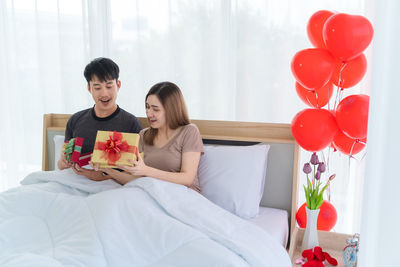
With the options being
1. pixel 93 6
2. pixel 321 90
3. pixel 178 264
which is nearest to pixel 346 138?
pixel 321 90

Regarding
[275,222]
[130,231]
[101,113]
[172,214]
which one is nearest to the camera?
[130,231]

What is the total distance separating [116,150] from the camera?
5.42ft

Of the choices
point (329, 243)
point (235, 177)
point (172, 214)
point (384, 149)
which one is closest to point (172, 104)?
point (235, 177)

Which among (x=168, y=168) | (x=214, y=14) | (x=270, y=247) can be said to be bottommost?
(x=270, y=247)

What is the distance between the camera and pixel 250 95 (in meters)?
2.39

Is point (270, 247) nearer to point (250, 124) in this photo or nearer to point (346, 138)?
point (346, 138)

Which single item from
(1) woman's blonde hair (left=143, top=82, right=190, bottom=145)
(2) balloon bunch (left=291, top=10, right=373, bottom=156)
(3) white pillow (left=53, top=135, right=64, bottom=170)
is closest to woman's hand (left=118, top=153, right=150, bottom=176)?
(1) woman's blonde hair (left=143, top=82, right=190, bottom=145)

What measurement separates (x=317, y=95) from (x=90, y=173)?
4.06 feet

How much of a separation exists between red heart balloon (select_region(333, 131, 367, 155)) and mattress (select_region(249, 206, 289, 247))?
46 cm

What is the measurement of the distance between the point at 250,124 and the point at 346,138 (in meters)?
0.55

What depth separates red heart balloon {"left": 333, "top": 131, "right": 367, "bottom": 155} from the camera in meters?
1.70

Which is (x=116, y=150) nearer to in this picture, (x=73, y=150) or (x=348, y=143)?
(x=73, y=150)

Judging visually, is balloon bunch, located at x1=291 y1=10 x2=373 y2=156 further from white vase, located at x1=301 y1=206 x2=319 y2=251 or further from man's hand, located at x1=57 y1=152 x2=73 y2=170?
man's hand, located at x1=57 y1=152 x2=73 y2=170

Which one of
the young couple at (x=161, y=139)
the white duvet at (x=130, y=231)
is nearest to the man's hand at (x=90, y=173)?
the young couple at (x=161, y=139)
